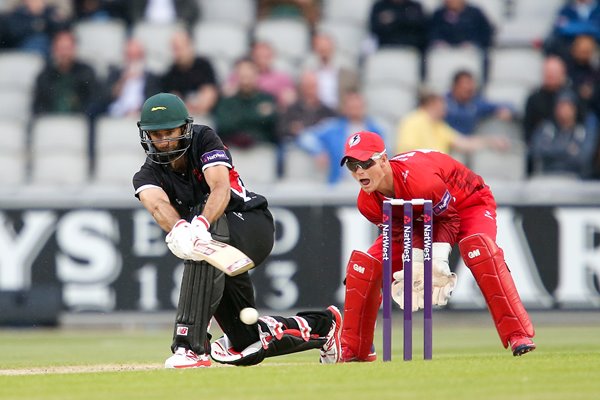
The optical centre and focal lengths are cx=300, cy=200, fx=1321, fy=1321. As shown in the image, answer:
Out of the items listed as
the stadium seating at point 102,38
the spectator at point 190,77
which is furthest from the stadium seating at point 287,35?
the stadium seating at point 102,38

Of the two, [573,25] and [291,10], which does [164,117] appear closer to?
[573,25]

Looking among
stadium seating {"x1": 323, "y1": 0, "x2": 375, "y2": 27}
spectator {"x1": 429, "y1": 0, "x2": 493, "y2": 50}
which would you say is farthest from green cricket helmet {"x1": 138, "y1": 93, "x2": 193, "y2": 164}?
stadium seating {"x1": 323, "y1": 0, "x2": 375, "y2": 27}

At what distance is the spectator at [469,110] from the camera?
14.9 meters

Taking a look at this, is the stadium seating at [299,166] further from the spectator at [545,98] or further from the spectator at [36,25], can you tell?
the spectator at [36,25]

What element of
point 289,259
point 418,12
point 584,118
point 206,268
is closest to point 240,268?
point 206,268

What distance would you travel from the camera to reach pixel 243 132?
1470 cm

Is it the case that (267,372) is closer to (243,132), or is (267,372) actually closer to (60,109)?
(243,132)

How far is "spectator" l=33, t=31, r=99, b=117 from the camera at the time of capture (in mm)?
15352

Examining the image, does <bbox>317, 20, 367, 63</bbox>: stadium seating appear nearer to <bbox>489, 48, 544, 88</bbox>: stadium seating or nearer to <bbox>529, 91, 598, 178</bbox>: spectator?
<bbox>489, 48, 544, 88</bbox>: stadium seating

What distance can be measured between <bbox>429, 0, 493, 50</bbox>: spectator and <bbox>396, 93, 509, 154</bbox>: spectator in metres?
1.55

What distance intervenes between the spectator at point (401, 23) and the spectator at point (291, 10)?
109 centimetres

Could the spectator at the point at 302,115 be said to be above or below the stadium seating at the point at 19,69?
below

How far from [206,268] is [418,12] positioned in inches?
342

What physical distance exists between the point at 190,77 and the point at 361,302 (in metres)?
6.98
